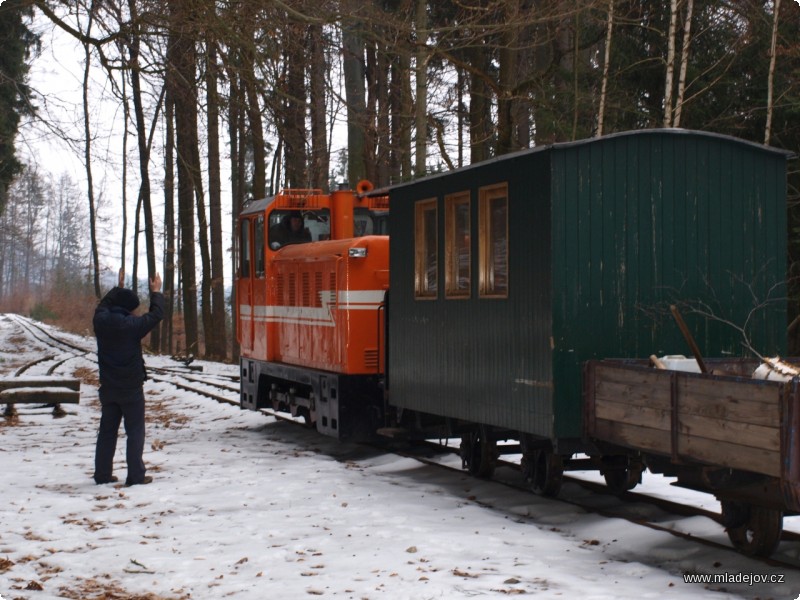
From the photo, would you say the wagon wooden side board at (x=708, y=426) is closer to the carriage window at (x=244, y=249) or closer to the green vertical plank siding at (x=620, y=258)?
the green vertical plank siding at (x=620, y=258)

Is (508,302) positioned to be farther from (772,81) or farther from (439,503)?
(772,81)

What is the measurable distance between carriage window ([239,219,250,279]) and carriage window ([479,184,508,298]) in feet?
19.5

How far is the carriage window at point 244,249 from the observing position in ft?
48.5

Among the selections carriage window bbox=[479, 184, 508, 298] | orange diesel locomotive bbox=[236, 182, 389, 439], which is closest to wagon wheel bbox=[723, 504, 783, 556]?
carriage window bbox=[479, 184, 508, 298]

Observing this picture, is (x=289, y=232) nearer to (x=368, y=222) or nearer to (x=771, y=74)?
(x=368, y=222)

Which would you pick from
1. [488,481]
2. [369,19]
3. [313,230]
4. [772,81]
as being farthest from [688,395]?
[772,81]

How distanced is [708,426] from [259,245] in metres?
8.72

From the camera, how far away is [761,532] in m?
7.09

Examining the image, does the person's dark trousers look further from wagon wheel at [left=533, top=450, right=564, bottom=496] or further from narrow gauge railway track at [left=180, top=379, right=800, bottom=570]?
wagon wheel at [left=533, top=450, right=564, bottom=496]

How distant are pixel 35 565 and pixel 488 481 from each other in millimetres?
4654

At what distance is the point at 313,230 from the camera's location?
14.0m

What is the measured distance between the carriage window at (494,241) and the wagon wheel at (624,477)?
5.68 feet

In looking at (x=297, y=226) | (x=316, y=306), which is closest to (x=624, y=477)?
(x=316, y=306)

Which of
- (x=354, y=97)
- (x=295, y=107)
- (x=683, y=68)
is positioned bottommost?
(x=683, y=68)
